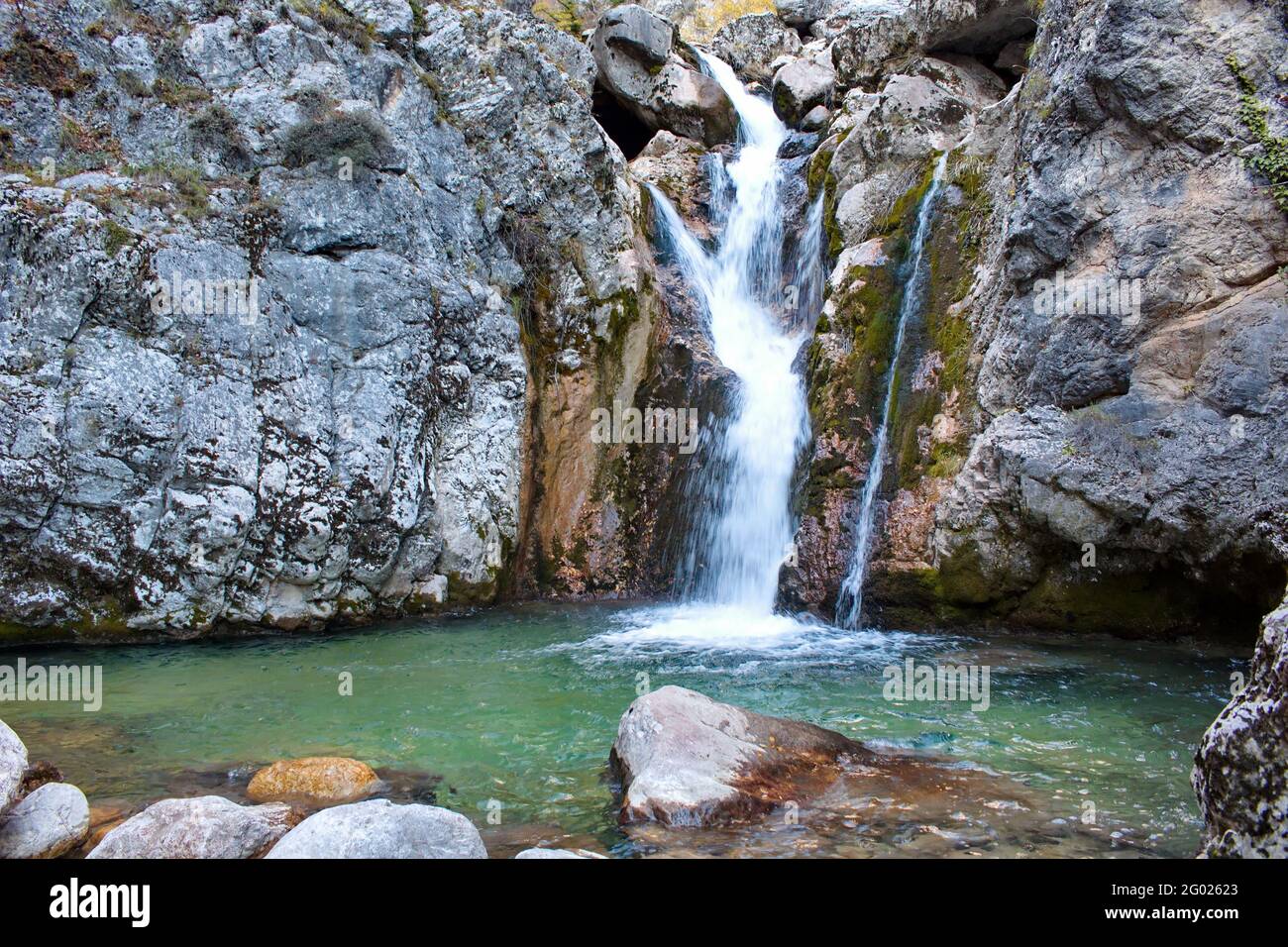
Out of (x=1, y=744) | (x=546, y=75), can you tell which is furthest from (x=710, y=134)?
(x=1, y=744)

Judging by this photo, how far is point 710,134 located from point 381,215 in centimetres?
1066

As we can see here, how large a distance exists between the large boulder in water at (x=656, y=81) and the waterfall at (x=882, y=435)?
27.8 ft

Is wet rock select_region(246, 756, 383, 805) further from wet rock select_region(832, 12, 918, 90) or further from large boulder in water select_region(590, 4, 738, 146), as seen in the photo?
large boulder in water select_region(590, 4, 738, 146)

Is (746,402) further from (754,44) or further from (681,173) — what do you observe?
(754,44)

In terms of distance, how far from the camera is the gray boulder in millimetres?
20375

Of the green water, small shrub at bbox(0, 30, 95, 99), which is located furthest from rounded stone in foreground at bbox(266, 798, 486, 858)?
small shrub at bbox(0, 30, 95, 99)

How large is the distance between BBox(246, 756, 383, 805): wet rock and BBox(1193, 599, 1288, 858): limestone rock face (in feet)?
16.9

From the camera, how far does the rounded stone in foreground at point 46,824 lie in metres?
4.86

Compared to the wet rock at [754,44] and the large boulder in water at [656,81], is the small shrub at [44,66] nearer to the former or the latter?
the large boulder in water at [656,81]

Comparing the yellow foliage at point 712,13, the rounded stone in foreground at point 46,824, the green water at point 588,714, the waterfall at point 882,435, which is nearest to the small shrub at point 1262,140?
the waterfall at point 882,435

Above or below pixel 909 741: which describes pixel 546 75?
above

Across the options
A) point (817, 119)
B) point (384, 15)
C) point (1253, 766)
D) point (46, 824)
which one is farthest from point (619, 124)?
point (1253, 766)

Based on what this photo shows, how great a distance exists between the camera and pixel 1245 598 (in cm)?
903
